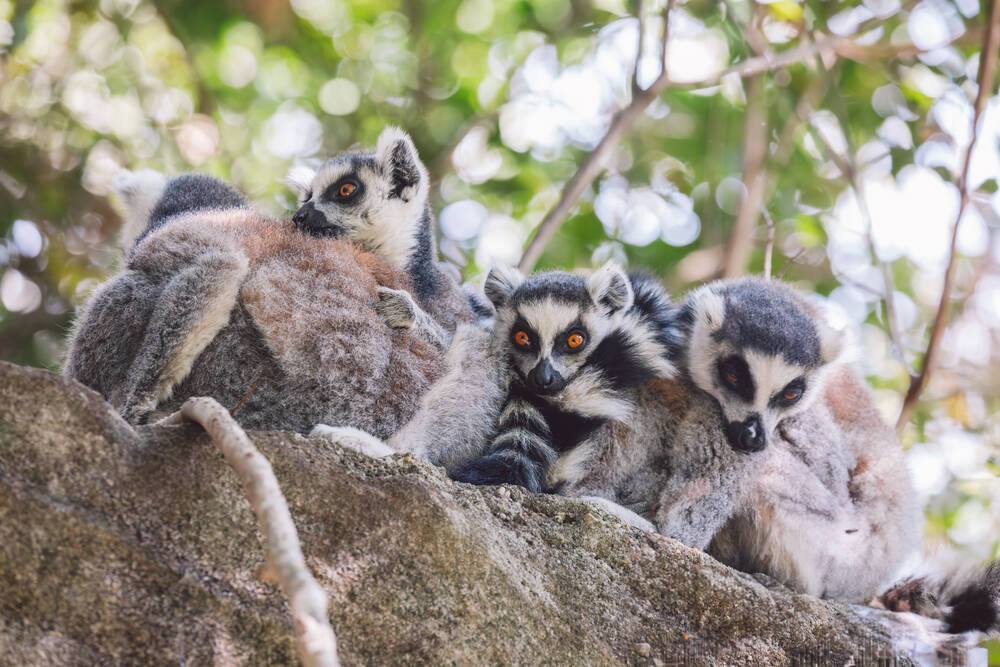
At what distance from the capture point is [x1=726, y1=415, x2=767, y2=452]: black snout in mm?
4375

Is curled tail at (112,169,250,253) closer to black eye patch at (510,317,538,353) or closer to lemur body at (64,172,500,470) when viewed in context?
lemur body at (64,172,500,470)

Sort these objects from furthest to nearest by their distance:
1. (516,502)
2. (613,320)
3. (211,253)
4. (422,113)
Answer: (422,113) → (613,320) → (211,253) → (516,502)

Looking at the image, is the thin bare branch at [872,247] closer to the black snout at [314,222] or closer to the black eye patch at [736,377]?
the black eye patch at [736,377]

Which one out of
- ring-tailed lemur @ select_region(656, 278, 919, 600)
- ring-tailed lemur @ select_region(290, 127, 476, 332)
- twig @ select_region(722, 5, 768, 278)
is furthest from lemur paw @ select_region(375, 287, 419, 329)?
twig @ select_region(722, 5, 768, 278)

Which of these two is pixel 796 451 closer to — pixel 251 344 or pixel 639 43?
pixel 251 344

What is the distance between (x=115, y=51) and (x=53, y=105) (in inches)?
41.2

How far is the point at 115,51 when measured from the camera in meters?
9.34

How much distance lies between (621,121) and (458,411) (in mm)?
2905

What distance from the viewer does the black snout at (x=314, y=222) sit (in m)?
5.01

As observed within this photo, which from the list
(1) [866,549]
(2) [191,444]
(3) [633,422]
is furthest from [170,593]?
(1) [866,549]

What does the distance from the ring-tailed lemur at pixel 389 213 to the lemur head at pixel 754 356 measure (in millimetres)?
1213

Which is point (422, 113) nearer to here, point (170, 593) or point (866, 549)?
point (866, 549)

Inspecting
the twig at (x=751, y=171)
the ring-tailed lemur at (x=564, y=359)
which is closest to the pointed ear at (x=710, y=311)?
the ring-tailed lemur at (x=564, y=359)

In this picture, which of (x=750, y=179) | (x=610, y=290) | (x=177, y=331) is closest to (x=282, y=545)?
(x=177, y=331)
